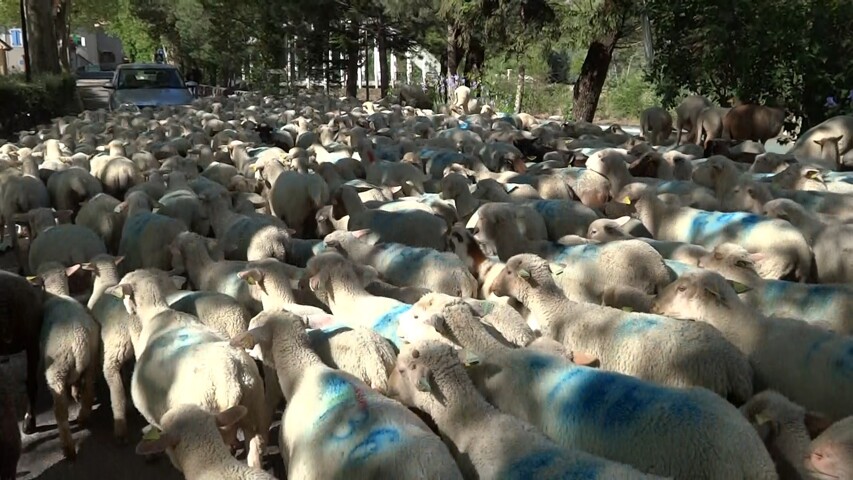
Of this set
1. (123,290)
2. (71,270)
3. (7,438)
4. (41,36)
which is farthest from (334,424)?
(41,36)

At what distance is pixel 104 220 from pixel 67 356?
294 cm

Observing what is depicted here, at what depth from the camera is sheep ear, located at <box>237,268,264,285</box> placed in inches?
207

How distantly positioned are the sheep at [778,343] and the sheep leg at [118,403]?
3.36m

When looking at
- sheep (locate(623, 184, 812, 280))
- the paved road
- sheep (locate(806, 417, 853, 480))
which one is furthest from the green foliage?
the paved road

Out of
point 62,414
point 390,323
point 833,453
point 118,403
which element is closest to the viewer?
point 833,453

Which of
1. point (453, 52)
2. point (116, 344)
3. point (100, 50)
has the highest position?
point (100, 50)

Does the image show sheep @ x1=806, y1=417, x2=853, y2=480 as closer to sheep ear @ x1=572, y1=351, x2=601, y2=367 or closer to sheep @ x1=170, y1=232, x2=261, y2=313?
sheep ear @ x1=572, y1=351, x2=601, y2=367

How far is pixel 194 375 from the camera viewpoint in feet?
13.4

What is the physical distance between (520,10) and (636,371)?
17.1 meters

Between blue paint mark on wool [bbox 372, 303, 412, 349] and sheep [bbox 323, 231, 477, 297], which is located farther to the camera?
sheep [bbox 323, 231, 477, 297]

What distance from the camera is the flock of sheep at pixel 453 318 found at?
A: 3379mm

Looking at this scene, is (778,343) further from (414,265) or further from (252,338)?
(252,338)

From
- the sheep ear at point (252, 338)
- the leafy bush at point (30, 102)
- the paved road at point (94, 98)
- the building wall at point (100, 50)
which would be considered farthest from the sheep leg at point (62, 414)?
the building wall at point (100, 50)

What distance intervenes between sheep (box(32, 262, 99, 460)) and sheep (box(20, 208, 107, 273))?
1.22 metres
